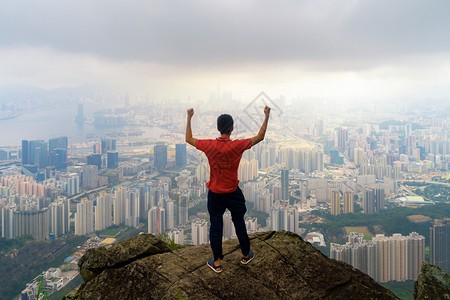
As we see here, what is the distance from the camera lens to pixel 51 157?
27.4 meters

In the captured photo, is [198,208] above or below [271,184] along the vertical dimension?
below

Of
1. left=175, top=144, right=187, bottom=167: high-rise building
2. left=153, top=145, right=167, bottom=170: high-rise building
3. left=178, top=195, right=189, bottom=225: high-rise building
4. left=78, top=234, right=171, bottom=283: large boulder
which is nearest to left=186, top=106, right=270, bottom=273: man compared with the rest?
left=78, top=234, right=171, bottom=283: large boulder

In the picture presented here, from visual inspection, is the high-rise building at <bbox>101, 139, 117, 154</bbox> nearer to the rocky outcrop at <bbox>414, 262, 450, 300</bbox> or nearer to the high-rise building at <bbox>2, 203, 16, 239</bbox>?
the high-rise building at <bbox>2, 203, 16, 239</bbox>

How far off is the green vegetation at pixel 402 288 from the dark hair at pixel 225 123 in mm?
10137

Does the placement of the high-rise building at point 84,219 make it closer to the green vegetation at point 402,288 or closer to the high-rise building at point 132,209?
the high-rise building at point 132,209

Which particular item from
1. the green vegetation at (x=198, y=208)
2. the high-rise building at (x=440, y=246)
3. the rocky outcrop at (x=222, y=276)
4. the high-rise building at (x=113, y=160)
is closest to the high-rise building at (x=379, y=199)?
the high-rise building at (x=440, y=246)

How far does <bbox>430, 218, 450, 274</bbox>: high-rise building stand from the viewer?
11477 millimetres

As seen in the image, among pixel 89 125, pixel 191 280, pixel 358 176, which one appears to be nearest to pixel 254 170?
pixel 358 176

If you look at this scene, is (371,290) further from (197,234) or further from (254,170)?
(254,170)

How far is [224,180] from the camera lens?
6.24 feet

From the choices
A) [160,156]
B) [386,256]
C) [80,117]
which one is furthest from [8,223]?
[80,117]

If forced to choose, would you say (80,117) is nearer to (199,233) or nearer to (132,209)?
(132,209)

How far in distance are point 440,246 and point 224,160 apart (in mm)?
14274

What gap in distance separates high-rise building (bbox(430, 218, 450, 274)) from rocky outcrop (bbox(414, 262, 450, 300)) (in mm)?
12569
